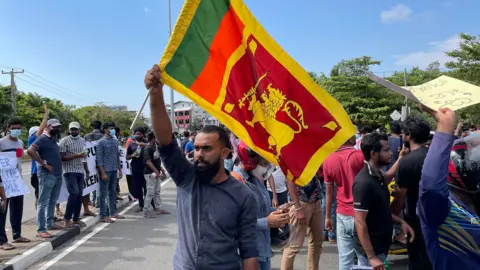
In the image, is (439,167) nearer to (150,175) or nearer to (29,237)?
(29,237)

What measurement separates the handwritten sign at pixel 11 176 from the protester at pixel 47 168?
0.29 meters

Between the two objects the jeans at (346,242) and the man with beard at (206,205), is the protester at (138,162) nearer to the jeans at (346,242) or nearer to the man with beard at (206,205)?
the jeans at (346,242)

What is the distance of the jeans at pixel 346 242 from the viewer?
11.8 feet

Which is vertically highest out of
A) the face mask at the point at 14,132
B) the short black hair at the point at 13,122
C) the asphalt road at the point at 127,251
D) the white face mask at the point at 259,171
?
the short black hair at the point at 13,122

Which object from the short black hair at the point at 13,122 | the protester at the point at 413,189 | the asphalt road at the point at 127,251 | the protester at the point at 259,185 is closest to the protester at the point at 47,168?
the short black hair at the point at 13,122

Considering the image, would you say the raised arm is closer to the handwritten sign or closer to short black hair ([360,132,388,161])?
short black hair ([360,132,388,161])

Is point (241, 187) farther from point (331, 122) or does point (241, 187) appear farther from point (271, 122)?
point (331, 122)

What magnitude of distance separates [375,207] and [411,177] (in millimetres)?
549

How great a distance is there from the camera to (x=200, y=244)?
7.14ft

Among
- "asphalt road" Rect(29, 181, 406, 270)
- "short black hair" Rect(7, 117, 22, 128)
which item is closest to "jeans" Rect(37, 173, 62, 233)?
"asphalt road" Rect(29, 181, 406, 270)

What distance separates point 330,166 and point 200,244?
2.38 metres

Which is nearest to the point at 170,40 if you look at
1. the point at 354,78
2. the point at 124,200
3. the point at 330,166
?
the point at 330,166

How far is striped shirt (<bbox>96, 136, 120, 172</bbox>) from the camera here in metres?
7.66

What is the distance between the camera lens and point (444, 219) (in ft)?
6.41
